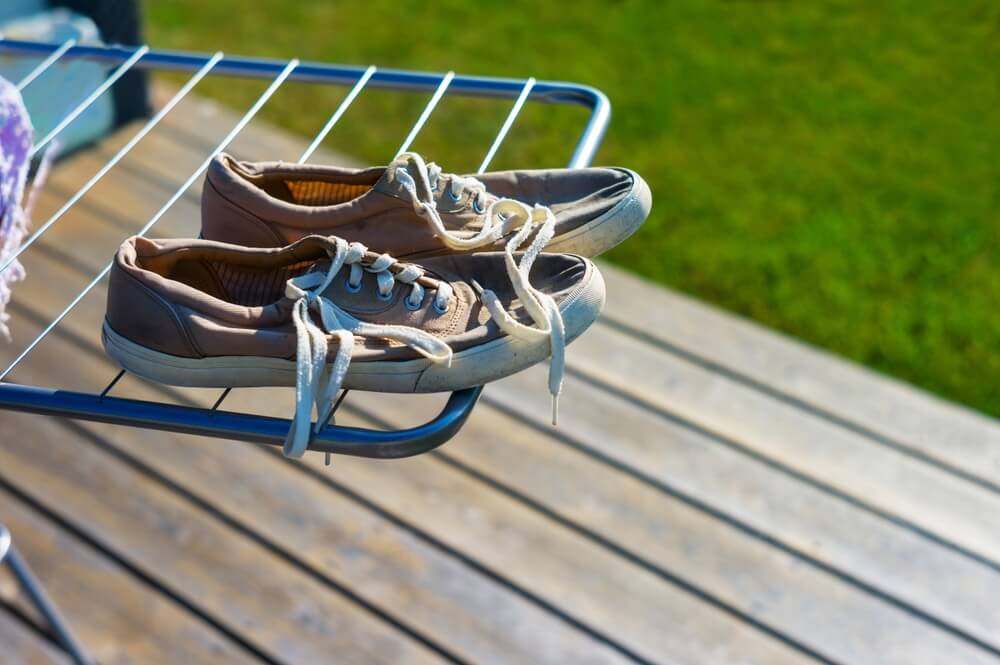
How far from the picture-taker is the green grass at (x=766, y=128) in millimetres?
2148

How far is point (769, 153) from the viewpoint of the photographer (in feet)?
8.25

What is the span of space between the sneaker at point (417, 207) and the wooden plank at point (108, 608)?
702mm

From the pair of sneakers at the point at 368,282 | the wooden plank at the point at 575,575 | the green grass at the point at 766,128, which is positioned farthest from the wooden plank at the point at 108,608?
the green grass at the point at 766,128

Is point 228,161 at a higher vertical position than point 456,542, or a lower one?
higher

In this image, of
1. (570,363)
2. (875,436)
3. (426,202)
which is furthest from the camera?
(570,363)

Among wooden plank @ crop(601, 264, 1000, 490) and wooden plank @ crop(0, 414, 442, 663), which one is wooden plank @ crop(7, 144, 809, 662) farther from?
wooden plank @ crop(601, 264, 1000, 490)

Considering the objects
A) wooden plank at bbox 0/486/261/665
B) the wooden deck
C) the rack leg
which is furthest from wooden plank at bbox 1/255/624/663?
the rack leg

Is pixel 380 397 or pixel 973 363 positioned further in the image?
pixel 973 363

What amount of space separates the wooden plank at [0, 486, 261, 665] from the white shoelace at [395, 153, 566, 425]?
2.52 feet

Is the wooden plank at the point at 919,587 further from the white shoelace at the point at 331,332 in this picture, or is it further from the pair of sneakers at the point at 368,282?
the white shoelace at the point at 331,332

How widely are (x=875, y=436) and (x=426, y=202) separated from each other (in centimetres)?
104

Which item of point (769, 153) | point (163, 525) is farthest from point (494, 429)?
point (769, 153)

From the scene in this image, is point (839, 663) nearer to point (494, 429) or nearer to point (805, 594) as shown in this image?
point (805, 594)

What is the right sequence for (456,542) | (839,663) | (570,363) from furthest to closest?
(570,363) < (456,542) < (839,663)
